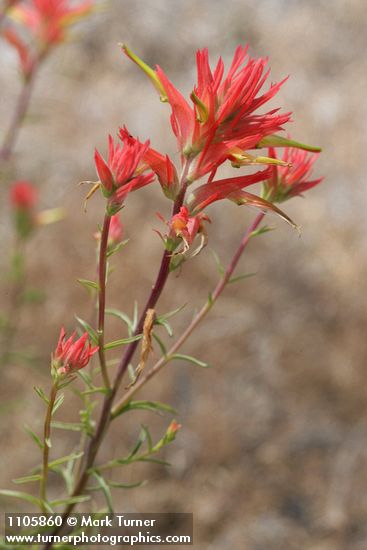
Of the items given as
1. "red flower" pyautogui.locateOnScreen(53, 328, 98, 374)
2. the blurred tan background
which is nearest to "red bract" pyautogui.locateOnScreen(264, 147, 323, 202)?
"red flower" pyautogui.locateOnScreen(53, 328, 98, 374)

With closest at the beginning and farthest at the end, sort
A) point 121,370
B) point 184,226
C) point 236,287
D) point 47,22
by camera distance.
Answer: point 184,226 → point 121,370 → point 47,22 → point 236,287

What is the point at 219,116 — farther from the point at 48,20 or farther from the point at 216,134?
the point at 48,20

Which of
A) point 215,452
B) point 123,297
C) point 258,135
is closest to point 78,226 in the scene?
point 123,297

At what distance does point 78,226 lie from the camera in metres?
2.33

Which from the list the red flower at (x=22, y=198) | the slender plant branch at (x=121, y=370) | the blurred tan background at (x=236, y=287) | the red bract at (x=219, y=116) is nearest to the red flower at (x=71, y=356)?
the slender plant branch at (x=121, y=370)

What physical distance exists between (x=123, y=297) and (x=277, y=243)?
61cm

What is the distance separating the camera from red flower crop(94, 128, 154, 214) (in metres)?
0.59

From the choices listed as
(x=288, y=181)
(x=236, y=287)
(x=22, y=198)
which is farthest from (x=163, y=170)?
(x=236, y=287)

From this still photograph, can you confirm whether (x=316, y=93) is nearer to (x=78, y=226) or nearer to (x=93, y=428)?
(x=78, y=226)

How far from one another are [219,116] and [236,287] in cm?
162

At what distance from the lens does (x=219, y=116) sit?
0.59 m

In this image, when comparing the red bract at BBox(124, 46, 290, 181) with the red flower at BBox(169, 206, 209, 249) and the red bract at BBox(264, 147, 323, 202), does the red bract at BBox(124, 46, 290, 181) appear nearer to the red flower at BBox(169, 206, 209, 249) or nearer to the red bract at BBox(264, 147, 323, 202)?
the red flower at BBox(169, 206, 209, 249)

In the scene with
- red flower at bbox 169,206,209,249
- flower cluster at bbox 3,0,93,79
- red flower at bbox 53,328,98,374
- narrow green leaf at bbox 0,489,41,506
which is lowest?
narrow green leaf at bbox 0,489,41,506

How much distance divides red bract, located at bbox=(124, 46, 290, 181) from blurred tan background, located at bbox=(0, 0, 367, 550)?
36.7 inches
